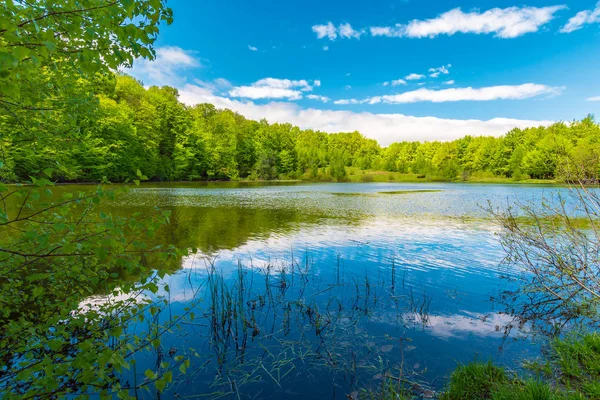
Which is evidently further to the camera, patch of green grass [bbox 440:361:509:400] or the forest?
the forest

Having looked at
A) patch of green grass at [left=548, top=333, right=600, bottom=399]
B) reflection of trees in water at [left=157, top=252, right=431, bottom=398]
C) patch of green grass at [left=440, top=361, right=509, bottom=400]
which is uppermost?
patch of green grass at [left=548, top=333, right=600, bottom=399]

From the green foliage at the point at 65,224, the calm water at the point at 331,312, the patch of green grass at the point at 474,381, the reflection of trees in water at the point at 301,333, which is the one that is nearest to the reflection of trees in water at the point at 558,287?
the calm water at the point at 331,312

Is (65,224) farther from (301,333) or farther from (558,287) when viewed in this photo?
(558,287)

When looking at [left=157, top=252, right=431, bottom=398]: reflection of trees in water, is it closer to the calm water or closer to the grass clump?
the calm water

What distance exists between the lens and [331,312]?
8.88 m

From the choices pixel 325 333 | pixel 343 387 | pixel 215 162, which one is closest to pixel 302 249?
pixel 325 333

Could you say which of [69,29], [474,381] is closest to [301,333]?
[474,381]

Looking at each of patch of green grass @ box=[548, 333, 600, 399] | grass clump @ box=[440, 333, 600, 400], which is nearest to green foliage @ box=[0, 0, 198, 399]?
grass clump @ box=[440, 333, 600, 400]

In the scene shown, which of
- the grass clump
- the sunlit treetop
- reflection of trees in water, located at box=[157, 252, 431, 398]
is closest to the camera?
the sunlit treetop

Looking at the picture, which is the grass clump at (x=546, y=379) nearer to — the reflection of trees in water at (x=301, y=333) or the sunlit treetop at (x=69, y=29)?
the reflection of trees in water at (x=301, y=333)

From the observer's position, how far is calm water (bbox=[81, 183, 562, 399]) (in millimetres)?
6164

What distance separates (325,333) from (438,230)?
51.8ft

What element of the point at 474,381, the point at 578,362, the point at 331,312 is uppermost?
the point at 578,362

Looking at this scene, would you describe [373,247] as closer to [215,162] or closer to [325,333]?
[325,333]
